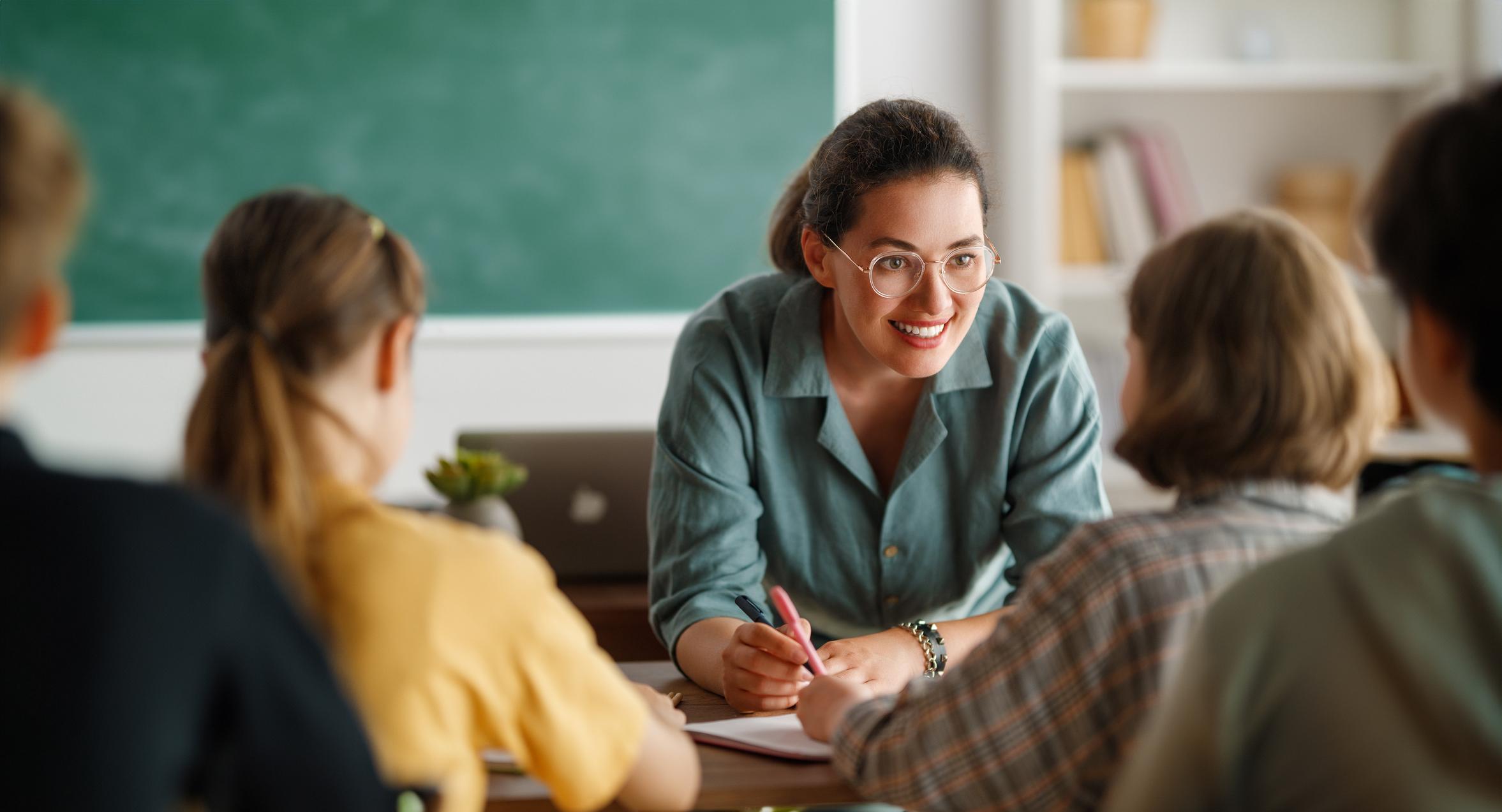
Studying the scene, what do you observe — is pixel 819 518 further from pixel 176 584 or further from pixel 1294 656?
pixel 176 584

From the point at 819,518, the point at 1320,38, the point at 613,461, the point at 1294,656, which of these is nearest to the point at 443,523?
the point at 1294,656

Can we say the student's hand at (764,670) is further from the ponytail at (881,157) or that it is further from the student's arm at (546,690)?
the ponytail at (881,157)

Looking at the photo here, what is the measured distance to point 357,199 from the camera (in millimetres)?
3229

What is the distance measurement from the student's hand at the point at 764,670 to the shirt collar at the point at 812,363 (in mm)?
424

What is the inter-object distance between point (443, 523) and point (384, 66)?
97.3 inches

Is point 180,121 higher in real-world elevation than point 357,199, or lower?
higher

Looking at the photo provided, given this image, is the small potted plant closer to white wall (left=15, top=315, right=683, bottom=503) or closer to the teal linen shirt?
the teal linen shirt

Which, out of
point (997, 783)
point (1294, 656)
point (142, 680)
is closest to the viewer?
point (142, 680)

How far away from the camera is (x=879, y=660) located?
1477 mm

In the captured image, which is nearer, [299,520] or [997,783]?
[299,520]

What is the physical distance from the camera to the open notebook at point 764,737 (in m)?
1.20

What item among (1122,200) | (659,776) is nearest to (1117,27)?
(1122,200)

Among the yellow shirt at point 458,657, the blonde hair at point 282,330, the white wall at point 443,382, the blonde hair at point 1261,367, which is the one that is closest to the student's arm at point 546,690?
the yellow shirt at point 458,657

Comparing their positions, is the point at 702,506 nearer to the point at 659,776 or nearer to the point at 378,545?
the point at 659,776
